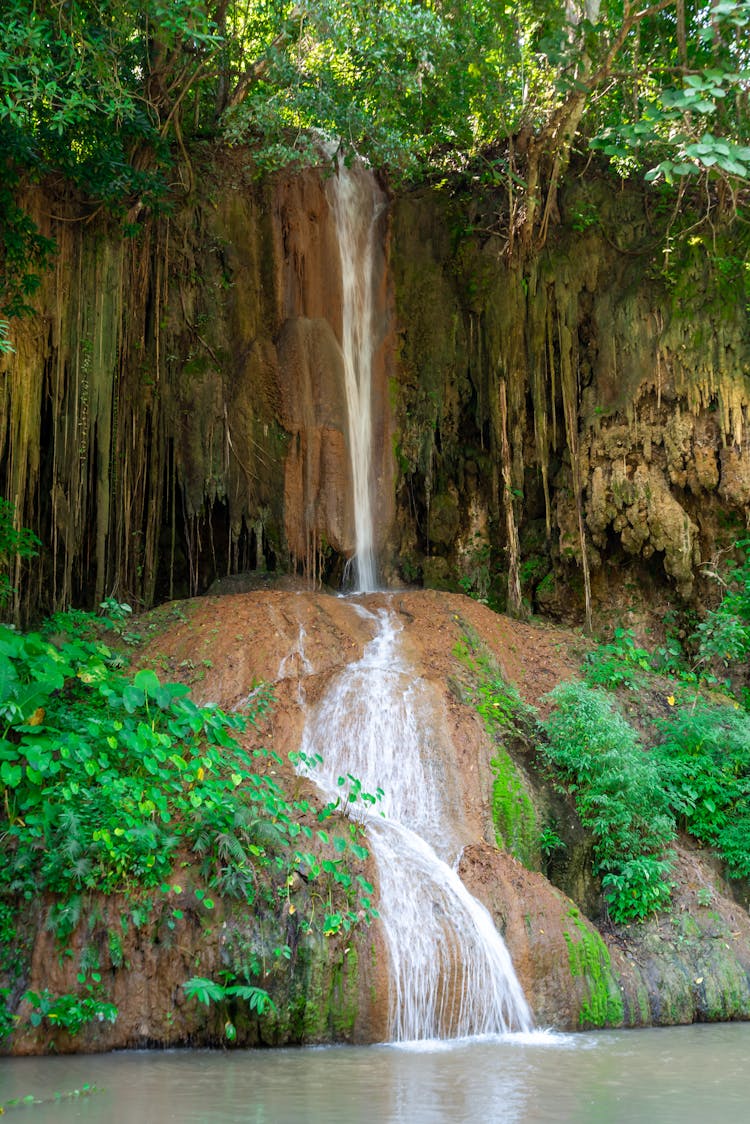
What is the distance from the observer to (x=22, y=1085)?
17.0 feet

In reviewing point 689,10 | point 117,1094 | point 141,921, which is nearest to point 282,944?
point 141,921

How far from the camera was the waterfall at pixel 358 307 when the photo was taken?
14.5 m

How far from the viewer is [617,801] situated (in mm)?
8289

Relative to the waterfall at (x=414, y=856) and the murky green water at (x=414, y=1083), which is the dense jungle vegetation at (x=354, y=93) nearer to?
the waterfall at (x=414, y=856)

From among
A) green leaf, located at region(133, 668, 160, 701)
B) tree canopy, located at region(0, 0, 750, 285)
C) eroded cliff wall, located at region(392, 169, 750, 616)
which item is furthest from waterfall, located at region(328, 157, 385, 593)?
green leaf, located at region(133, 668, 160, 701)

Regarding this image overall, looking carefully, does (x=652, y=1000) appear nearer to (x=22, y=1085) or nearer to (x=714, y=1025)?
(x=714, y=1025)

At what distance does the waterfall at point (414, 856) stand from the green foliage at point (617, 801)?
1.20 m

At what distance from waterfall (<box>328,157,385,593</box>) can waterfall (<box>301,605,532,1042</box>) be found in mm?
4804

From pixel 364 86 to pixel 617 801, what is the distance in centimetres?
974

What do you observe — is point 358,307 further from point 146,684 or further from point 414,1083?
point 414,1083

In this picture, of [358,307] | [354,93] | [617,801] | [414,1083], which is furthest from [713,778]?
[354,93]

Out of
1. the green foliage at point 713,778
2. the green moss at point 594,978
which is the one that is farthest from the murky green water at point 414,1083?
the green foliage at point 713,778

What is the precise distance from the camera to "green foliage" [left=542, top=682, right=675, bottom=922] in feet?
26.2

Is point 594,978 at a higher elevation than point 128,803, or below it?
below
